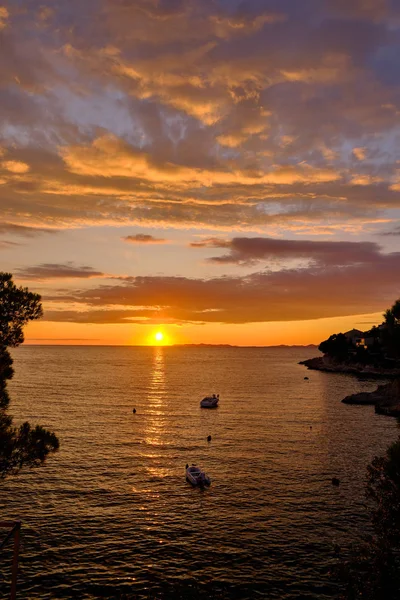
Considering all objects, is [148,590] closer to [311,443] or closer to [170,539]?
[170,539]

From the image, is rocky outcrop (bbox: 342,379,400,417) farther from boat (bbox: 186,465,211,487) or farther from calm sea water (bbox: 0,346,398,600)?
boat (bbox: 186,465,211,487)

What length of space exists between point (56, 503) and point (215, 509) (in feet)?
55.7

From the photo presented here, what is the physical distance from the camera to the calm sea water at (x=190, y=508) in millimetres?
32594

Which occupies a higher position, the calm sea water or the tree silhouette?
the tree silhouette

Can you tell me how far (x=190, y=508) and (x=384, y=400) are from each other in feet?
271

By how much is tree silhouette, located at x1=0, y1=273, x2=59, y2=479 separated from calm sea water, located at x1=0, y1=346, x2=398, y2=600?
1114 centimetres

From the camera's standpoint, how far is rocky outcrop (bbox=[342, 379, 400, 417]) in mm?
101306

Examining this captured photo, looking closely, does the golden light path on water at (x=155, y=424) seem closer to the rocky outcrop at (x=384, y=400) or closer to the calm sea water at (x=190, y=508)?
the calm sea water at (x=190, y=508)

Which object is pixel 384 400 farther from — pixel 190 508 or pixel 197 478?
pixel 190 508

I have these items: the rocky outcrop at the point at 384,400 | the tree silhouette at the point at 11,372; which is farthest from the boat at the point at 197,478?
the rocky outcrop at the point at 384,400

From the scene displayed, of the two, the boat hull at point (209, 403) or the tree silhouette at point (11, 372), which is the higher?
→ the tree silhouette at point (11, 372)

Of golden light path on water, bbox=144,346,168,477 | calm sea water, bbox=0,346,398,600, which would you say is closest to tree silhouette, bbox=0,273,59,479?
calm sea water, bbox=0,346,398,600

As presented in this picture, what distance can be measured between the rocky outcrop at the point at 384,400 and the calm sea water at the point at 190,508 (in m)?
6.66

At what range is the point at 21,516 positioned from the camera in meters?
42.9
